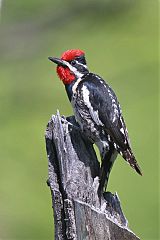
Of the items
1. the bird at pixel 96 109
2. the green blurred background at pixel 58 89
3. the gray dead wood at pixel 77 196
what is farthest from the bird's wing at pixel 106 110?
the green blurred background at pixel 58 89

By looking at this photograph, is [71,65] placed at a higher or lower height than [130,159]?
higher

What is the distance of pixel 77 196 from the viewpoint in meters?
3.80

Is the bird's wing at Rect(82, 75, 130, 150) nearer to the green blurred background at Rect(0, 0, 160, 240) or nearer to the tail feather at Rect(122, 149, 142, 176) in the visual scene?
the tail feather at Rect(122, 149, 142, 176)

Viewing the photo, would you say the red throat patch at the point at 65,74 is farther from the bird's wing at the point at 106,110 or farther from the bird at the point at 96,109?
the bird's wing at the point at 106,110

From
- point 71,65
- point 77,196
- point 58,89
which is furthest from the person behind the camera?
point 58,89

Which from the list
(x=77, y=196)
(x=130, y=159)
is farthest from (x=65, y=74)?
(x=77, y=196)

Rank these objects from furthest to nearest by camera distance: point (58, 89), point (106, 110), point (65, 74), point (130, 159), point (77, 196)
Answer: point (58, 89), point (65, 74), point (106, 110), point (130, 159), point (77, 196)

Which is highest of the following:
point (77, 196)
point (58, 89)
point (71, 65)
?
point (58, 89)

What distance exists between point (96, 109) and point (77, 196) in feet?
2.90

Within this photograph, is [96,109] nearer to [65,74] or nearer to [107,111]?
[107,111]

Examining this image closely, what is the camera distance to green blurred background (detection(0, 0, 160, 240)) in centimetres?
966

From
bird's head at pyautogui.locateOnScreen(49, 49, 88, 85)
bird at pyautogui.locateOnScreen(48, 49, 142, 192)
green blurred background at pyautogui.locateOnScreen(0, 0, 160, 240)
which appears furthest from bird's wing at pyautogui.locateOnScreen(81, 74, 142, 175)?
green blurred background at pyautogui.locateOnScreen(0, 0, 160, 240)

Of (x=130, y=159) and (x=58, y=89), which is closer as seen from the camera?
(x=130, y=159)

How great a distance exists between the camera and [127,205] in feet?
30.5
